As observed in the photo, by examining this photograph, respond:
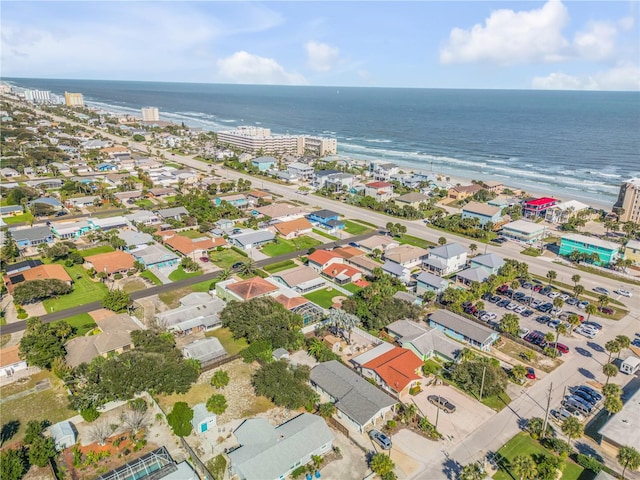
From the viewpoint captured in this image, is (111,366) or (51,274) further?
(51,274)

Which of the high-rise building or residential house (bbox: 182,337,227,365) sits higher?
the high-rise building

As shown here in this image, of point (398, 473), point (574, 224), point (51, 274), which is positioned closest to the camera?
point (398, 473)

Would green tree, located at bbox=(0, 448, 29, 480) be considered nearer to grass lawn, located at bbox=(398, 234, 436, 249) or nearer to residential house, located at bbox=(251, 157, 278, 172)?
grass lawn, located at bbox=(398, 234, 436, 249)

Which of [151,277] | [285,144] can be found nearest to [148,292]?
[151,277]

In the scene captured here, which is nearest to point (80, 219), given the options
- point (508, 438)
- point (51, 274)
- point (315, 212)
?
point (51, 274)

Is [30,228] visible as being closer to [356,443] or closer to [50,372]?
[50,372]

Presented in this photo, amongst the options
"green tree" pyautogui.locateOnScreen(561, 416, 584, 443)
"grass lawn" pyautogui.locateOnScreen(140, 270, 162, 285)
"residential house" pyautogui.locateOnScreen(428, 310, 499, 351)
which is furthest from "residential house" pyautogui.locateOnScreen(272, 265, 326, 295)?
"green tree" pyautogui.locateOnScreen(561, 416, 584, 443)
